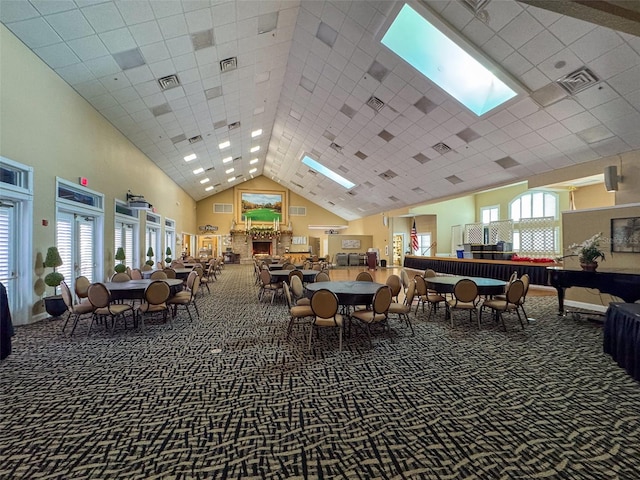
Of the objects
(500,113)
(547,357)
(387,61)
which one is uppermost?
Result: (387,61)

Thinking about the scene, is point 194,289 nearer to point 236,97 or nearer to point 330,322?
point 330,322

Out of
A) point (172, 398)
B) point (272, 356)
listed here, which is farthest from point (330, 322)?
point (172, 398)

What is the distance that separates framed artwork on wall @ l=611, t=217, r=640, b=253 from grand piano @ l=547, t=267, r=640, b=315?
3.75 ft

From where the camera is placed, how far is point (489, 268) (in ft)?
32.3

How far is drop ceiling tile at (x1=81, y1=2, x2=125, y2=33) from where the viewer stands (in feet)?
14.8

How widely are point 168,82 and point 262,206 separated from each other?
53.1ft

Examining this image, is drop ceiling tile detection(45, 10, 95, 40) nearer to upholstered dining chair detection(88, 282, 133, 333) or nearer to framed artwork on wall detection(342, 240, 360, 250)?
upholstered dining chair detection(88, 282, 133, 333)

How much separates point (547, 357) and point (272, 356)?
128 inches

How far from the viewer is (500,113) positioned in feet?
22.2

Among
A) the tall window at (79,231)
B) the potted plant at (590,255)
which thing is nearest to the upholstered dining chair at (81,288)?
the tall window at (79,231)

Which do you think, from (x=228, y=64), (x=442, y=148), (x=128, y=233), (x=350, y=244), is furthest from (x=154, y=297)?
(x=350, y=244)

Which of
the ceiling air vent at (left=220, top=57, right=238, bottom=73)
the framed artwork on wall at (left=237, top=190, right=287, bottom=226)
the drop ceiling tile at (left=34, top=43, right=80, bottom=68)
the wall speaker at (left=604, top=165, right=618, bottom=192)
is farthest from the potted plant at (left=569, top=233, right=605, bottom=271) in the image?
the framed artwork on wall at (left=237, top=190, right=287, bottom=226)

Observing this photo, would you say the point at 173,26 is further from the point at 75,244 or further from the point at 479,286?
the point at 479,286

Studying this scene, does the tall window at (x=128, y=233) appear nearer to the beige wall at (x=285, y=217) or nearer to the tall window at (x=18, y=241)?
the tall window at (x=18, y=241)
